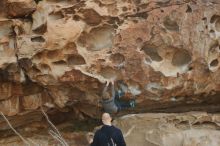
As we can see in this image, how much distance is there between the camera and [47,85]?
231 inches

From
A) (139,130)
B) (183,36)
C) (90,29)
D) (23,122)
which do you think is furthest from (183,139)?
(23,122)

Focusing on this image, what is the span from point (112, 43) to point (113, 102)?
25.0 inches

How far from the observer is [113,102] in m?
5.55

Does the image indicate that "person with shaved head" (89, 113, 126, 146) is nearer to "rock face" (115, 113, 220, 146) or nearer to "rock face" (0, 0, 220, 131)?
"rock face" (115, 113, 220, 146)

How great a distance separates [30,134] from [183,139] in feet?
6.30

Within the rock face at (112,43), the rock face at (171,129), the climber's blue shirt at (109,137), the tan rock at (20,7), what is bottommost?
the rock face at (171,129)

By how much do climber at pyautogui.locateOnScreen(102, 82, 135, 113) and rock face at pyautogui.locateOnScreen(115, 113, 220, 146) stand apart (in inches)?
6.5

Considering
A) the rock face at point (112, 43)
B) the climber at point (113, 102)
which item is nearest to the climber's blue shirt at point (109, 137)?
the climber at point (113, 102)

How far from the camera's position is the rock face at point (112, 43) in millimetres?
5555

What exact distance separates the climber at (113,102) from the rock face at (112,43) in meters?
0.09

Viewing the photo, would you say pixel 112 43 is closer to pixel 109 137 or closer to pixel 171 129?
pixel 171 129

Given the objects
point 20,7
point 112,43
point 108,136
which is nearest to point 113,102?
point 112,43

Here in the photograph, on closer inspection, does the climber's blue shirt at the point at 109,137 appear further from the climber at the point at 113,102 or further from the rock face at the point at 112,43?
the rock face at the point at 112,43

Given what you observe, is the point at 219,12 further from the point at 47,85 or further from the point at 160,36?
the point at 47,85
